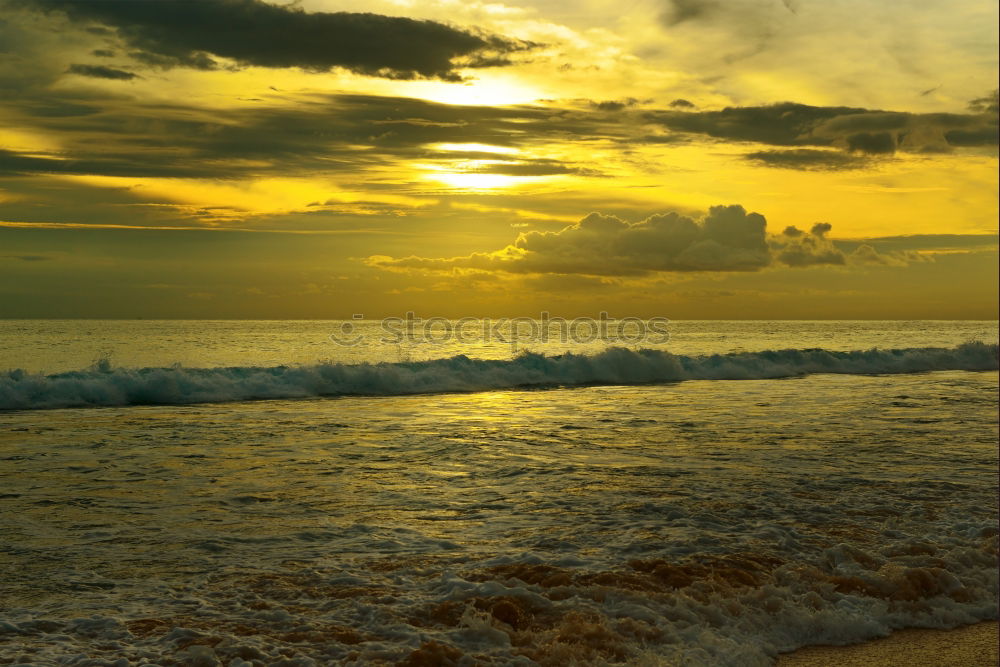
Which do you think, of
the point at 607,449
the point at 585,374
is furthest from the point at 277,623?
the point at 585,374

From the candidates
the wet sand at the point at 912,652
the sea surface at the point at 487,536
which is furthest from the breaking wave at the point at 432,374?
the wet sand at the point at 912,652

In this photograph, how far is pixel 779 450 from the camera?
12.8m

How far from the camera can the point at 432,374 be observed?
29141 millimetres

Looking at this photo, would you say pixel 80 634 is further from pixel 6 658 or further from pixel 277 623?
pixel 277 623

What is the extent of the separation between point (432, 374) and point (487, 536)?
2162 centimetres

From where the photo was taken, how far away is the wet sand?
17.9 feet

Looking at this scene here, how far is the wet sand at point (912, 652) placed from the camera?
545 cm

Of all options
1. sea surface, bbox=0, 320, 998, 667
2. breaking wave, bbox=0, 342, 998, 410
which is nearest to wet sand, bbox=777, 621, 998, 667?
sea surface, bbox=0, 320, 998, 667

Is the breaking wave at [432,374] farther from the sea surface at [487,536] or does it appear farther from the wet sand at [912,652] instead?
the wet sand at [912,652]

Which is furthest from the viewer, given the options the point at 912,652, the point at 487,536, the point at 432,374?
the point at 432,374

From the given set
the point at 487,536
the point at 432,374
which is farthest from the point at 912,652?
the point at 432,374

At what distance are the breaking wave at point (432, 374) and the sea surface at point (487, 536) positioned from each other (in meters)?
4.20

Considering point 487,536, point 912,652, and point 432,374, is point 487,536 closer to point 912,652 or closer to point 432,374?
point 912,652

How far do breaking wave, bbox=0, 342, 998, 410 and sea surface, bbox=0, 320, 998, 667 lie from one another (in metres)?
4.20
